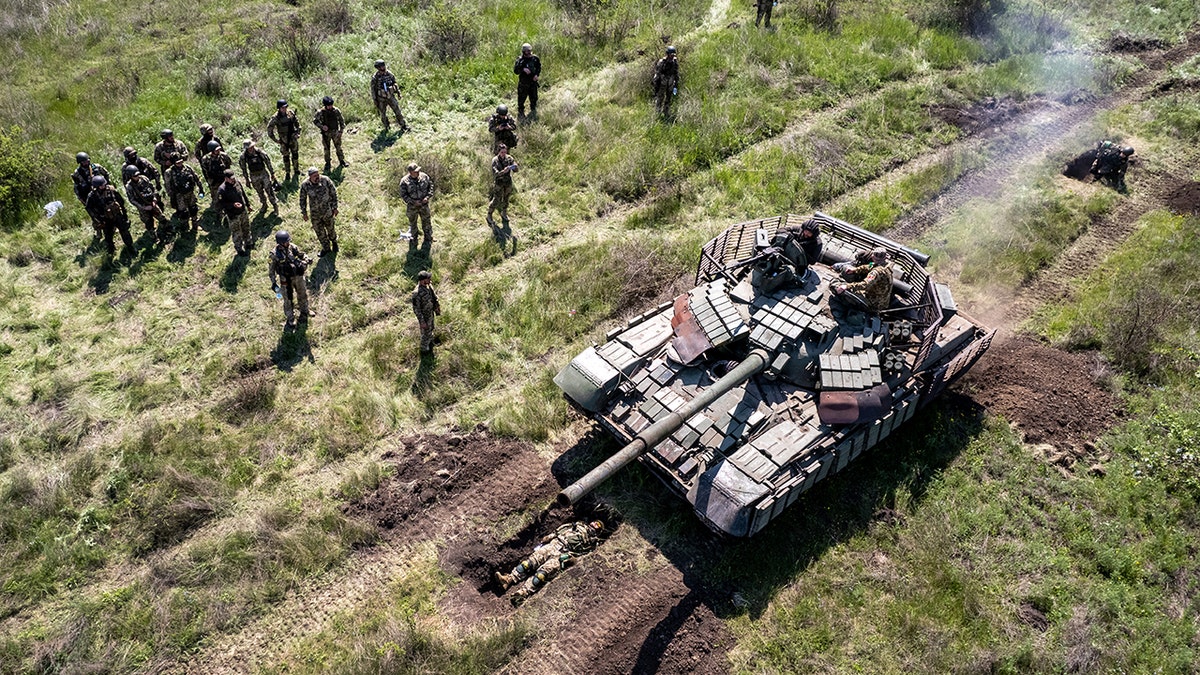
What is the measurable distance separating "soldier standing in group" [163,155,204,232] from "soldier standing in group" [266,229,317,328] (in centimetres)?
314

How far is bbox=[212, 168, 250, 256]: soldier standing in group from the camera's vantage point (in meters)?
15.5

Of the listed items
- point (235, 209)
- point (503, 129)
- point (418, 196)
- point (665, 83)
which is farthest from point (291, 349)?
point (665, 83)

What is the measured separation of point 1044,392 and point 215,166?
16685 millimetres

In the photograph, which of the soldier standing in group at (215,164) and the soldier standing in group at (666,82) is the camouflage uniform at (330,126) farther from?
the soldier standing in group at (666,82)

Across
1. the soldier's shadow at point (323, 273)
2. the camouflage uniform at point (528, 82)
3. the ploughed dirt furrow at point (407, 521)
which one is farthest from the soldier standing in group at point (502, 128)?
the ploughed dirt furrow at point (407, 521)

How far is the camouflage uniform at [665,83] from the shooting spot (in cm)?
2103

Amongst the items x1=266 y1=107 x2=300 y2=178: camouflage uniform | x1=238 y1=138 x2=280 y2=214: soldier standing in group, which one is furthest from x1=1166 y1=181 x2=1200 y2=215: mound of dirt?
x1=238 y1=138 x2=280 y2=214: soldier standing in group

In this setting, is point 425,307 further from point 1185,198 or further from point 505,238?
point 1185,198

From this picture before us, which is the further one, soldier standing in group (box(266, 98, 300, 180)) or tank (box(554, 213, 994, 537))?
soldier standing in group (box(266, 98, 300, 180))

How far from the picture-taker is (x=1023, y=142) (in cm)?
2092

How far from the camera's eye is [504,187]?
1738 centimetres

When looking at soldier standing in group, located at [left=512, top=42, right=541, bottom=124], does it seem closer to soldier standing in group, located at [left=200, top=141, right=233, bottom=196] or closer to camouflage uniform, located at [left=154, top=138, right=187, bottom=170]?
soldier standing in group, located at [left=200, top=141, right=233, bottom=196]

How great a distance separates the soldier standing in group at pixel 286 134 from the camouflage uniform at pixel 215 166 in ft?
5.40

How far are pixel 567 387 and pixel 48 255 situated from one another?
470 inches
